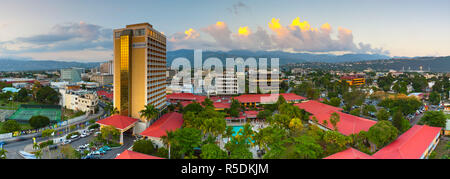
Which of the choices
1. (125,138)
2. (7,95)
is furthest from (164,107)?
(7,95)

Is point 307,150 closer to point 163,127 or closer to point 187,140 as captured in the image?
point 187,140

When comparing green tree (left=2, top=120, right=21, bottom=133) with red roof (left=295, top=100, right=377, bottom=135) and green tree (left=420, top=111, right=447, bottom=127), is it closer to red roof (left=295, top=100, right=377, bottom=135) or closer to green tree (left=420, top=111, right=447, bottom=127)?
red roof (left=295, top=100, right=377, bottom=135)

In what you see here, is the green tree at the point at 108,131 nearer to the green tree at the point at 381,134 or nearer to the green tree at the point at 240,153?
the green tree at the point at 240,153

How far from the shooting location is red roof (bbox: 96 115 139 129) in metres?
24.6

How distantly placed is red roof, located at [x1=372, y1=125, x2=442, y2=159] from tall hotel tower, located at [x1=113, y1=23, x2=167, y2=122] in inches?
1019

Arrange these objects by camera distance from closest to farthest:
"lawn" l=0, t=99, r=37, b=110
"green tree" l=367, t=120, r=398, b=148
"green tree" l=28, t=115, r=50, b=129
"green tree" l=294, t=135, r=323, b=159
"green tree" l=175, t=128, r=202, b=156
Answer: "green tree" l=294, t=135, r=323, b=159, "green tree" l=175, t=128, r=202, b=156, "green tree" l=367, t=120, r=398, b=148, "green tree" l=28, t=115, r=50, b=129, "lawn" l=0, t=99, r=37, b=110

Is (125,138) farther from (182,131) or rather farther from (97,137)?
(182,131)

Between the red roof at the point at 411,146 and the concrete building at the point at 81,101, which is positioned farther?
the concrete building at the point at 81,101

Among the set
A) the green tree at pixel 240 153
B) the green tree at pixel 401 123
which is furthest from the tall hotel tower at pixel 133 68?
the green tree at pixel 401 123

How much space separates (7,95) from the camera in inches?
2077

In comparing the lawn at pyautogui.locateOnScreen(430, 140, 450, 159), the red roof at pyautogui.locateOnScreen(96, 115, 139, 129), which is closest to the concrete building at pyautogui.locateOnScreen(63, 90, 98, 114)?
the red roof at pyautogui.locateOnScreen(96, 115, 139, 129)

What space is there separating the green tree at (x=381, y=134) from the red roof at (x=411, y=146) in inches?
23.5

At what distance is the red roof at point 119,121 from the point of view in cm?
2456

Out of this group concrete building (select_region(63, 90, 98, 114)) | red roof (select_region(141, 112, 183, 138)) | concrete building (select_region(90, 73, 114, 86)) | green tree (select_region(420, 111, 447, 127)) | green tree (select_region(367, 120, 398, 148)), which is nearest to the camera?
green tree (select_region(367, 120, 398, 148))
